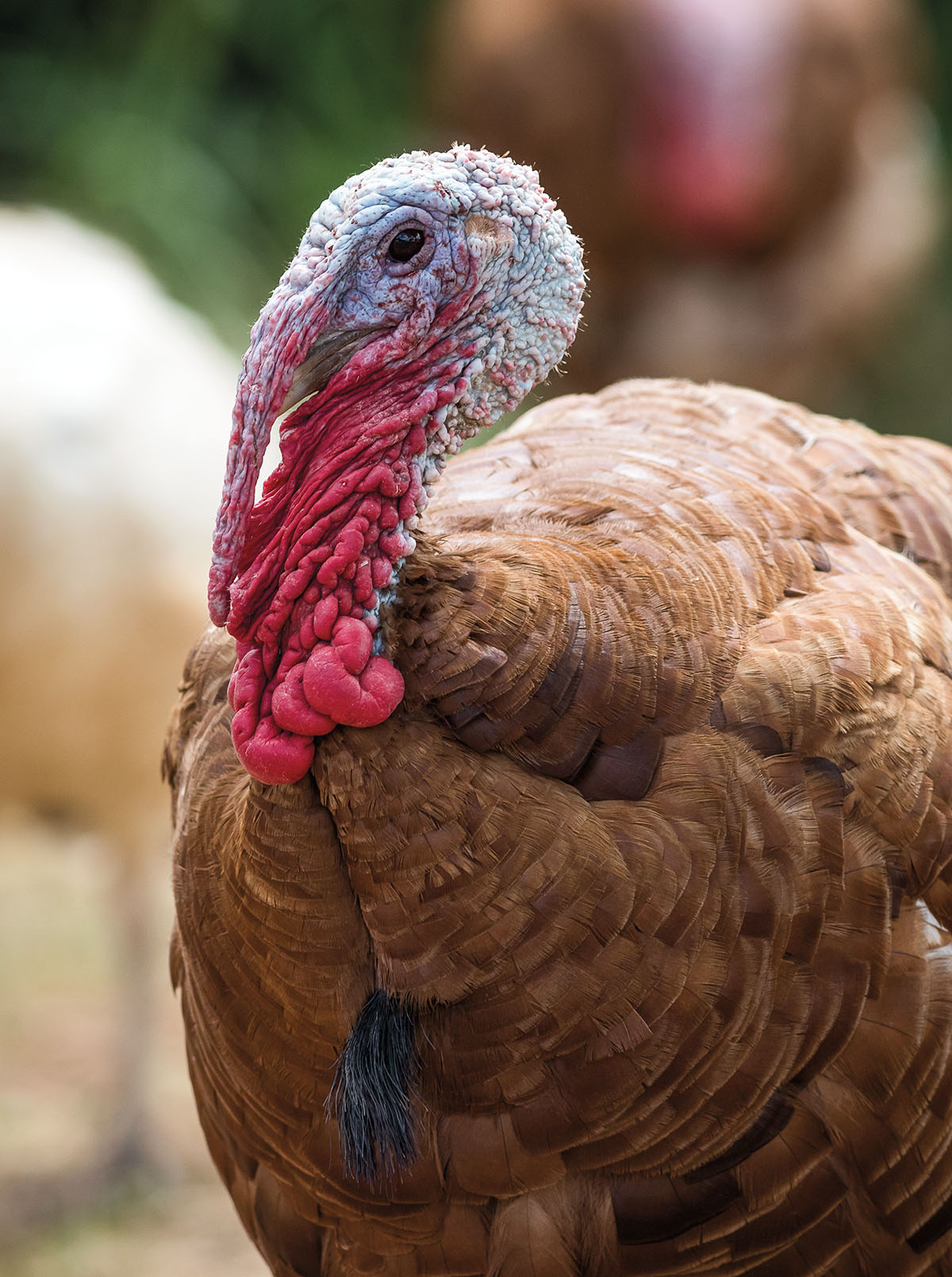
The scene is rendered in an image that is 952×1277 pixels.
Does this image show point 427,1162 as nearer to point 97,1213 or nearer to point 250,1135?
point 250,1135

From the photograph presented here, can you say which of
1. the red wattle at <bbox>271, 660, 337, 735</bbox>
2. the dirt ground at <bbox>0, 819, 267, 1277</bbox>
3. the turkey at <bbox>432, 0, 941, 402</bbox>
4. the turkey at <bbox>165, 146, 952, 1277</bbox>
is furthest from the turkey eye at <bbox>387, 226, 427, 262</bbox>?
the turkey at <bbox>432, 0, 941, 402</bbox>

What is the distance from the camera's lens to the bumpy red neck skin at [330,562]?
1394 mm

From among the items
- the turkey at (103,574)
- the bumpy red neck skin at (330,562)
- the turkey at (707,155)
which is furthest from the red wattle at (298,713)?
the turkey at (707,155)

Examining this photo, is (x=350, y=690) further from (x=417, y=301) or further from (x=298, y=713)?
(x=417, y=301)

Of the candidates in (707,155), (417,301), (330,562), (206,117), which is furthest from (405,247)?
(206,117)

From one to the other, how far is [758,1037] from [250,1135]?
0.54 metres

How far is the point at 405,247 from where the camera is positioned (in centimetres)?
142

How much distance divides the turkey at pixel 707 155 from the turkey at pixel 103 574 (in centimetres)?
187

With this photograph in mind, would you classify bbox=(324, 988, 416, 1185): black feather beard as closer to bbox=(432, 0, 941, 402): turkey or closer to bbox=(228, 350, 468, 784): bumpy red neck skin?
bbox=(228, 350, 468, 784): bumpy red neck skin

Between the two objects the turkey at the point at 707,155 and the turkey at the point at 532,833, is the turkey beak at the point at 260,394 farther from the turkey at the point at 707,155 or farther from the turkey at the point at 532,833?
the turkey at the point at 707,155

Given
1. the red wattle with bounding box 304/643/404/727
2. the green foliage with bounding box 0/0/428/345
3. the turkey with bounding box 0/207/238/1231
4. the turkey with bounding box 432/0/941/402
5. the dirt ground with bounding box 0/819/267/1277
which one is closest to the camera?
the red wattle with bounding box 304/643/404/727

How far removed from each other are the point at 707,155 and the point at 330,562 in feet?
11.9

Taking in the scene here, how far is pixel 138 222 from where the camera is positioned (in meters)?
5.53

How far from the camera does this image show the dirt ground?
306 cm
